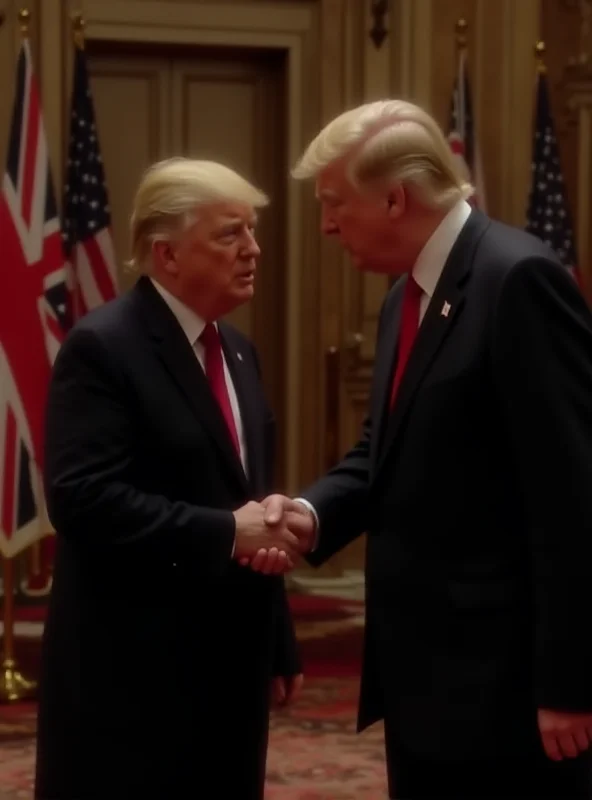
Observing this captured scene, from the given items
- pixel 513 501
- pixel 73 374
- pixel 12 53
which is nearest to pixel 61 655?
pixel 73 374

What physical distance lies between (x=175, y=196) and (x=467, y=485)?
838mm

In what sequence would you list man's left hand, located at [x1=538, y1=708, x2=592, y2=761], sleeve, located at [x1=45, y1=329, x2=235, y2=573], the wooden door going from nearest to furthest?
man's left hand, located at [x1=538, y1=708, x2=592, y2=761] < sleeve, located at [x1=45, y1=329, x2=235, y2=573] < the wooden door

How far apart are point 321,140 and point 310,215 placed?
4.61m

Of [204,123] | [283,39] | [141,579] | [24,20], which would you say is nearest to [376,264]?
[141,579]

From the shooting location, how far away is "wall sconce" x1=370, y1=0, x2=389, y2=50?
662 cm

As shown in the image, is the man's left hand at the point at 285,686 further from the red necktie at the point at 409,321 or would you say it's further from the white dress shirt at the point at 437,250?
the white dress shirt at the point at 437,250

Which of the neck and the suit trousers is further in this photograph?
the neck

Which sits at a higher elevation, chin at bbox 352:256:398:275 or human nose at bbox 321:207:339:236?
human nose at bbox 321:207:339:236

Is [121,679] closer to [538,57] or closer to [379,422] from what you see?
[379,422]

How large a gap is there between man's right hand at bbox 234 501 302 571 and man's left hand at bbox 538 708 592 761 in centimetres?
65

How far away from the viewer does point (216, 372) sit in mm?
2559

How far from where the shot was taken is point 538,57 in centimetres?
668

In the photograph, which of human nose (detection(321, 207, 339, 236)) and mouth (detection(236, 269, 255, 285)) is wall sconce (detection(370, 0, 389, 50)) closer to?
mouth (detection(236, 269, 255, 285))

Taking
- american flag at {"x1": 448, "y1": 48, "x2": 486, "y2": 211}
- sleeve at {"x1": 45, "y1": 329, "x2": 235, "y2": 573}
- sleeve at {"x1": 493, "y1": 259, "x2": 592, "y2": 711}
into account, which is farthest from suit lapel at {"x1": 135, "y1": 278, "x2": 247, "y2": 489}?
american flag at {"x1": 448, "y1": 48, "x2": 486, "y2": 211}
